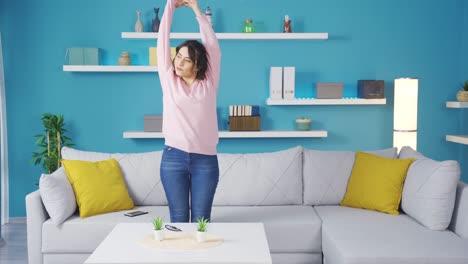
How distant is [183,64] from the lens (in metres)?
3.26

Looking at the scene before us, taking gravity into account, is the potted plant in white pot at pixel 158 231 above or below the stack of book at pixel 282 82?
below

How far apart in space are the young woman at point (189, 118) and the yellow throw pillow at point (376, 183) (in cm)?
120

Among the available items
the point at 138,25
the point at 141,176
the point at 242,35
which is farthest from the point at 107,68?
the point at 141,176

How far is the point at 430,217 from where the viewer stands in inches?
140

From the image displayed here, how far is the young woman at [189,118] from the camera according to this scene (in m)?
3.26

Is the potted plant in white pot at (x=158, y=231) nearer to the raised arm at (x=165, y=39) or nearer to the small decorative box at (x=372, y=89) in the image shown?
the raised arm at (x=165, y=39)

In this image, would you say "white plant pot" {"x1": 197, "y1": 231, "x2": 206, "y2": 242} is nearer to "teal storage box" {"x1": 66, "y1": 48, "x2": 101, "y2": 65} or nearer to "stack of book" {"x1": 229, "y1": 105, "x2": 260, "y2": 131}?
"stack of book" {"x1": 229, "y1": 105, "x2": 260, "y2": 131}

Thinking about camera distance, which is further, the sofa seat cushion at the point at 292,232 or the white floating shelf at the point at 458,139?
the white floating shelf at the point at 458,139

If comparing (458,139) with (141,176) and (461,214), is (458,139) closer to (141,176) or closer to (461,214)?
(461,214)

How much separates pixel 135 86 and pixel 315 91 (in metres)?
1.65

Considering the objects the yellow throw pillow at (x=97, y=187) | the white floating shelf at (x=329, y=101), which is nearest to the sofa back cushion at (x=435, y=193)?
the white floating shelf at (x=329, y=101)

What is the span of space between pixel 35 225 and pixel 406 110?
313 centimetres

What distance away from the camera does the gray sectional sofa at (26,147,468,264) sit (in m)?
3.28

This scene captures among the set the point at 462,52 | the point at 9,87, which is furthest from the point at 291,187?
the point at 9,87
